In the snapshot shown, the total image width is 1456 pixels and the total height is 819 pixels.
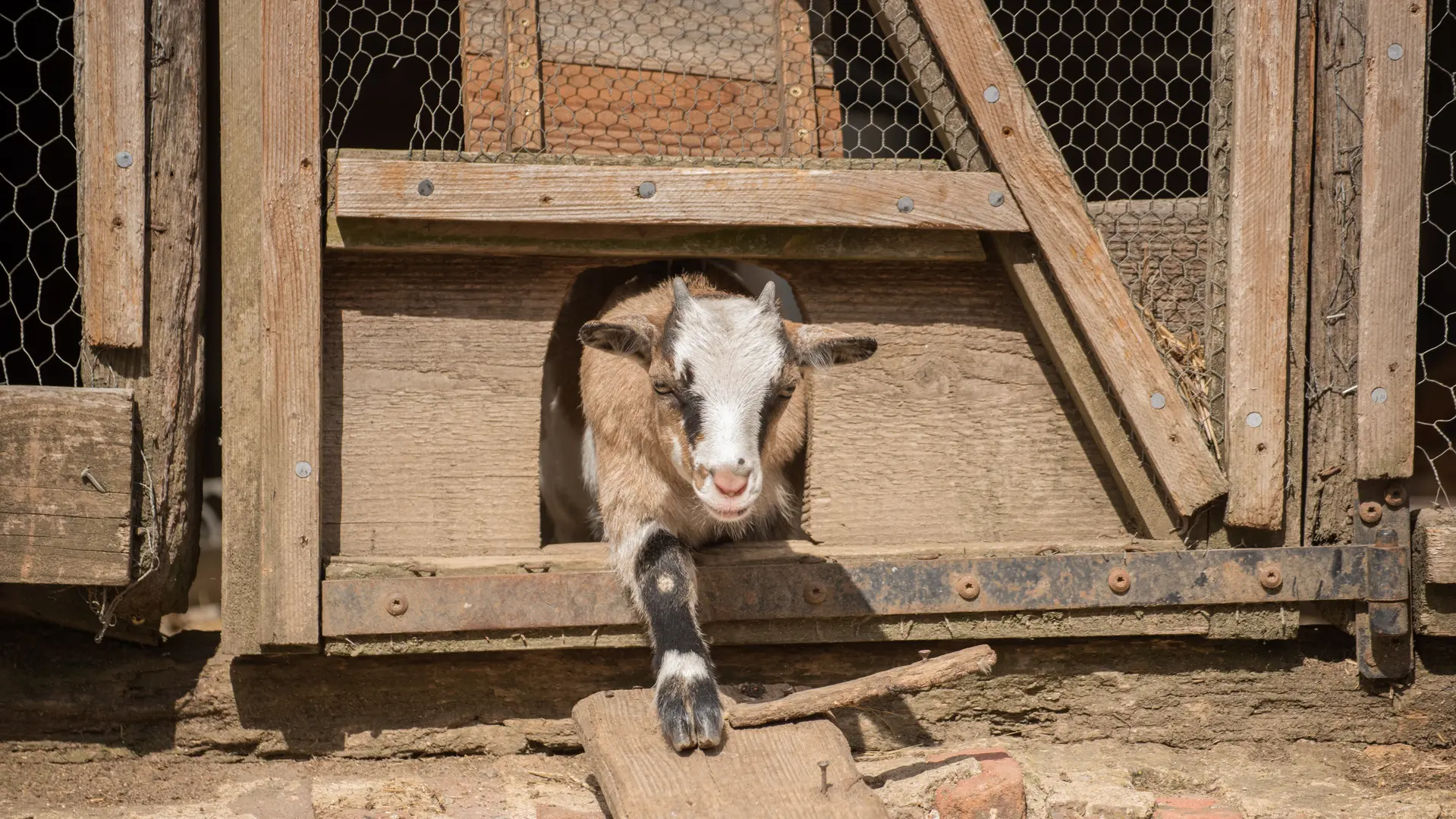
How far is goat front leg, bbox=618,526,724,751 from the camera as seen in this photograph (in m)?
2.90

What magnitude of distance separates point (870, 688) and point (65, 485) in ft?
6.96

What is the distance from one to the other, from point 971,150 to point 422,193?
59.2 inches

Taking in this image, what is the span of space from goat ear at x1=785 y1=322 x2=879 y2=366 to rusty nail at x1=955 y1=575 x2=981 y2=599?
67 cm

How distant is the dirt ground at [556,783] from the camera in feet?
10.1

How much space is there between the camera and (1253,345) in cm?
334

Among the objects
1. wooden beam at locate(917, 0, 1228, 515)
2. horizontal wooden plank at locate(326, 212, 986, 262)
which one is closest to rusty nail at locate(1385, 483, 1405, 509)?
wooden beam at locate(917, 0, 1228, 515)

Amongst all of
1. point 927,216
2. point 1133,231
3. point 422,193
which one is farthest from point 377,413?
point 1133,231

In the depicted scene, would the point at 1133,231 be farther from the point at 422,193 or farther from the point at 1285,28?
the point at 422,193

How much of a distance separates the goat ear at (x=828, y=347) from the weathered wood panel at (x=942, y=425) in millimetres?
231

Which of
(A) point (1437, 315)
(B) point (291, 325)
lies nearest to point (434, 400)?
(B) point (291, 325)

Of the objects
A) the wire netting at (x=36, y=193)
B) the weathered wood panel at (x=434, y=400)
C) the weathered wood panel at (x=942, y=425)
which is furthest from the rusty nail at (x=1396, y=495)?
the wire netting at (x=36, y=193)

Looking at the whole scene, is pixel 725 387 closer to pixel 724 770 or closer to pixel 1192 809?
pixel 724 770

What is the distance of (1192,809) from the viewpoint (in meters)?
3.05

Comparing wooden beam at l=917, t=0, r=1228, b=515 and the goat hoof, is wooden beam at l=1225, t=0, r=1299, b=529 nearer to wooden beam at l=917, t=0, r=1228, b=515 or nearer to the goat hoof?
wooden beam at l=917, t=0, r=1228, b=515
